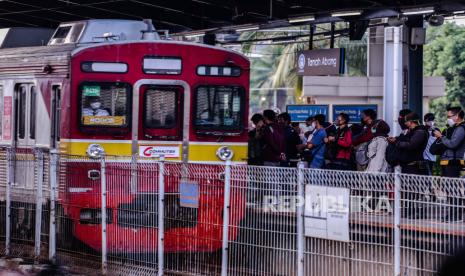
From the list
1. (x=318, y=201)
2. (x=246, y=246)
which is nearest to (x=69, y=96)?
(x=246, y=246)

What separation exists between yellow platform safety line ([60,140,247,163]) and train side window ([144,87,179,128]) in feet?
1.08

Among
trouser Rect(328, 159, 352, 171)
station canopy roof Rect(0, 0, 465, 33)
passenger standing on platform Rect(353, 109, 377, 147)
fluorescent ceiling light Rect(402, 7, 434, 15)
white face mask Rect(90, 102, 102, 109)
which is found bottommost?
trouser Rect(328, 159, 352, 171)

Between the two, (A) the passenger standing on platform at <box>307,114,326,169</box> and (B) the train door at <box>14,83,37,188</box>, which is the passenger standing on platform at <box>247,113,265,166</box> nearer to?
(A) the passenger standing on platform at <box>307,114,326,169</box>

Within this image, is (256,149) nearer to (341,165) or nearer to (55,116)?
(341,165)

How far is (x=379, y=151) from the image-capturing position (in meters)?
14.2

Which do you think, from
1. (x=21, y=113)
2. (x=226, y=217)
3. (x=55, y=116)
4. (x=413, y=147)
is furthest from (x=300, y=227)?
(x=21, y=113)

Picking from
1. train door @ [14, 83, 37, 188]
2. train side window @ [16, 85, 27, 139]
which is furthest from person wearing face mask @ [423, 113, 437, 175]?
train side window @ [16, 85, 27, 139]

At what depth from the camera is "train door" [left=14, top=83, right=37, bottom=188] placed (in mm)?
14625

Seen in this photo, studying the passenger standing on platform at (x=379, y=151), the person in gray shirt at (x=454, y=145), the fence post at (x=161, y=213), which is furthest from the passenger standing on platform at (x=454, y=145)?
the fence post at (x=161, y=213)

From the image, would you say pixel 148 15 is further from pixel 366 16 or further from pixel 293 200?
pixel 293 200

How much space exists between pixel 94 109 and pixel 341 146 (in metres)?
4.00

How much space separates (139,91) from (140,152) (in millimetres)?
877

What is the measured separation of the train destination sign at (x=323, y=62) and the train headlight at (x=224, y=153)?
7.24 metres

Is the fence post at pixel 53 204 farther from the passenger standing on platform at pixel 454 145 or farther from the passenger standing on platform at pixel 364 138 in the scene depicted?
the passenger standing on platform at pixel 454 145
